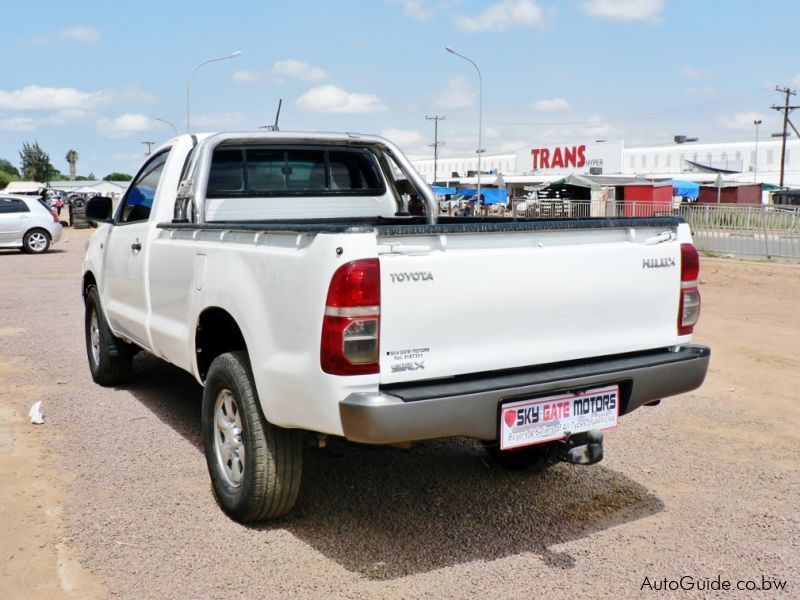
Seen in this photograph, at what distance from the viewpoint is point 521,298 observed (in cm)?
360

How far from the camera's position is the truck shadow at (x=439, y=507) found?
12.4ft

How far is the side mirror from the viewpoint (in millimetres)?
6082

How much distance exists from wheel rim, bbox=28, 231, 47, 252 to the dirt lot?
1784 cm

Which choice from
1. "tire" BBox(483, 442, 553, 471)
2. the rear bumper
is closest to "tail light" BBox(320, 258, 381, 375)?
the rear bumper

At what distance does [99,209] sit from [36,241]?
18.7 meters

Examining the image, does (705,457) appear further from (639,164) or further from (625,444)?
(639,164)

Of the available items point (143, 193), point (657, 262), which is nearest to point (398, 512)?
point (657, 262)

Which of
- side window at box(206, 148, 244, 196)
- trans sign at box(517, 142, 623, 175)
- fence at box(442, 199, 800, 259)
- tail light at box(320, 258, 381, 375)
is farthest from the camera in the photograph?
trans sign at box(517, 142, 623, 175)

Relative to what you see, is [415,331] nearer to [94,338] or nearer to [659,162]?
[94,338]

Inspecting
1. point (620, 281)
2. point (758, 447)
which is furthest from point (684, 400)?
point (620, 281)

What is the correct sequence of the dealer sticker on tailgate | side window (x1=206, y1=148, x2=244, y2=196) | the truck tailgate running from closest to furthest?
1. the truck tailgate
2. the dealer sticker on tailgate
3. side window (x1=206, y1=148, x2=244, y2=196)

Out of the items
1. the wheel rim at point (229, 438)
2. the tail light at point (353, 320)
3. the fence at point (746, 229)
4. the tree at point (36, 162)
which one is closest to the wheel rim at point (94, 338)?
the wheel rim at point (229, 438)

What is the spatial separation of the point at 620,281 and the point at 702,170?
7559cm

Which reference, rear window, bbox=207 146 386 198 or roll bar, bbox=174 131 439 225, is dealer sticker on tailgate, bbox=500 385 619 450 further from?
rear window, bbox=207 146 386 198
